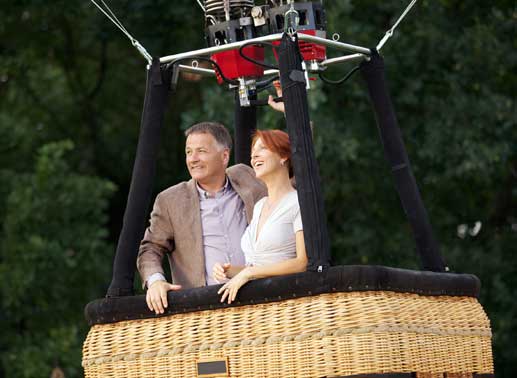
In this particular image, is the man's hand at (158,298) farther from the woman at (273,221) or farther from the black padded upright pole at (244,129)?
the black padded upright pole at (244,129)

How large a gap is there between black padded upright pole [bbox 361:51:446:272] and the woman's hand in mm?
839

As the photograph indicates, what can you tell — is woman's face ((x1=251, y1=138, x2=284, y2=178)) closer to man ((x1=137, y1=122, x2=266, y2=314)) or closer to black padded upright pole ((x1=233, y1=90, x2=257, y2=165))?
man ((x1=137, y1=122, x2=266, y2=314))

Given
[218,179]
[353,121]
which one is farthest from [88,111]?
[218,179]

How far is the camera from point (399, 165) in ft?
16.5

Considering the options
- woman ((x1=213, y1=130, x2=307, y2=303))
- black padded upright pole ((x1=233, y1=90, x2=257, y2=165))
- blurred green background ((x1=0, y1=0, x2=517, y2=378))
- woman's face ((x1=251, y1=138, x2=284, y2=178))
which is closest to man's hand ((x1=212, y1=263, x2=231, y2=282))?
woman ((x1=213, y1=130, x2=307, y2=303))

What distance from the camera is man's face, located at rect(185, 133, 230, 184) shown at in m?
5.11

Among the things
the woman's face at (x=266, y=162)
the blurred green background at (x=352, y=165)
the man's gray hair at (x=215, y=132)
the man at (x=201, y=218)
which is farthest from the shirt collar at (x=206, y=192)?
the blurred green background at (x=352, y=165)

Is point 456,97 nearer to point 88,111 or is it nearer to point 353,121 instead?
point 353,121

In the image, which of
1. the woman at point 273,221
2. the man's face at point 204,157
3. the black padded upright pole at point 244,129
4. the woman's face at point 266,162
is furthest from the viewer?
the black padded upright pole at point 244,129

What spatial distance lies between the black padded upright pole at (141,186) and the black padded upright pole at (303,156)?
0.52 metres

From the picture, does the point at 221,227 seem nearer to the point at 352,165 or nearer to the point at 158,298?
the point at 158,298

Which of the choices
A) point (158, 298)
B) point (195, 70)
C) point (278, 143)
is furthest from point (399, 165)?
point (158, 298)

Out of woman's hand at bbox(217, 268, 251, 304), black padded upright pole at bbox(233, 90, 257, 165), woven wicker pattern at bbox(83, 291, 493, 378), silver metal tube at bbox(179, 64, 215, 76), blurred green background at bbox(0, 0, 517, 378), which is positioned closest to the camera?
woven wicker pattern at bbox(83, 291, 493, 378)

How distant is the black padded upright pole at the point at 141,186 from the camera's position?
4.80m
